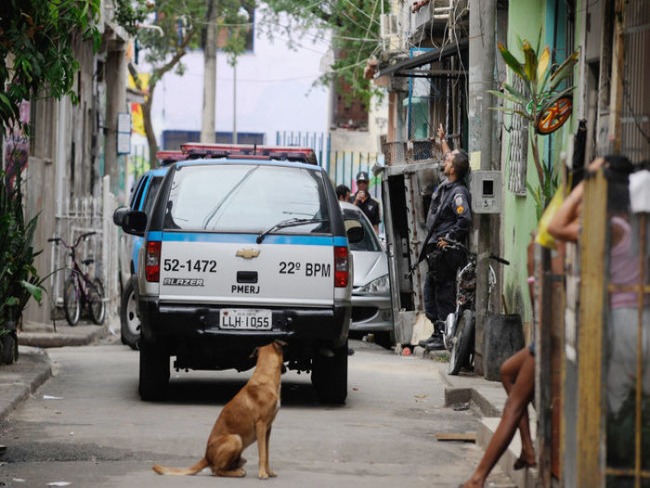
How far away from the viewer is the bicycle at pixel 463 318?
14.1 m

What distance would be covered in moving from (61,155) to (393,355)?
8147 mm

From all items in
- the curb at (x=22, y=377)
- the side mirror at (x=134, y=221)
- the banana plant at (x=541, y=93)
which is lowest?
the curb at (x=22, y=377)

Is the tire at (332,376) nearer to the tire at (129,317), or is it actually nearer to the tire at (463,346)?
the tire at (463,346)

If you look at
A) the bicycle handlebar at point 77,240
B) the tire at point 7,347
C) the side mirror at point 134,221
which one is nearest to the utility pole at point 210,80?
the bicycle handlebar at point 77,240

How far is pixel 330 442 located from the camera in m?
10.1

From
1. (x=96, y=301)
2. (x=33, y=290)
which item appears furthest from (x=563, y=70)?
(x=96, y=301)

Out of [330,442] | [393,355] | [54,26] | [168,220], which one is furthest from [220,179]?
[393,355]

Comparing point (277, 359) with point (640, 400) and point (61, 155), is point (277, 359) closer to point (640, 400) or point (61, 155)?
point (640, 400)

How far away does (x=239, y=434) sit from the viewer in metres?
8.62

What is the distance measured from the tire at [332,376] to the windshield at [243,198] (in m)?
1.14

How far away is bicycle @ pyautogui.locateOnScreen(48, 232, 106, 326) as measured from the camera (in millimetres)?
20828

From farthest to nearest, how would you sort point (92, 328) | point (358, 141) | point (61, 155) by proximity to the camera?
1. point (358, 141)
2. point (61, 155)
3. point (92, 328)

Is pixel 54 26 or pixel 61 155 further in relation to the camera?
pixel 61 155

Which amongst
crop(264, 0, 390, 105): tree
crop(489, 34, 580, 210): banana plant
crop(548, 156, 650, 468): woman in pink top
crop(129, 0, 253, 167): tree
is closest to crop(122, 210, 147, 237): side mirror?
crop(489, 34, 580, 210): banana plant
